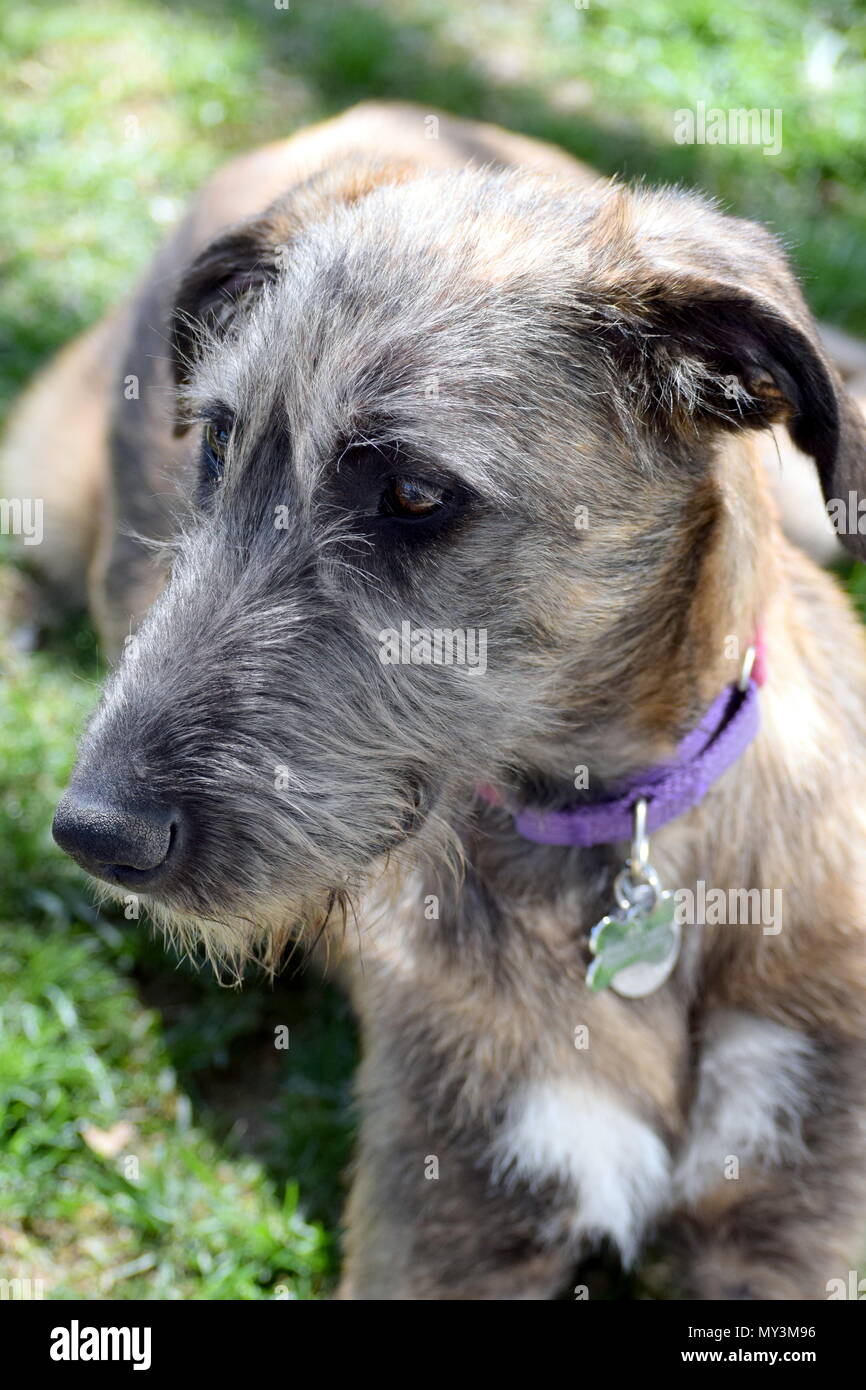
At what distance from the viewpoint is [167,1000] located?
4.38m

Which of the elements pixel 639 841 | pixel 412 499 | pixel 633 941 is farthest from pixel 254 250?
pixel 633 941

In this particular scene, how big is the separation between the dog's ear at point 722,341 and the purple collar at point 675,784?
1.40ft

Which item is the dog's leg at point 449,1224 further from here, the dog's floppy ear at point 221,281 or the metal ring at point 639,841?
the dog's floppy ear at point 221,281

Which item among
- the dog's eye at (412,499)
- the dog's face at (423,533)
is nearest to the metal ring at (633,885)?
the dog's face at (423,533)

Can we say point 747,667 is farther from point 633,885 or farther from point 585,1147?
point 585,1147

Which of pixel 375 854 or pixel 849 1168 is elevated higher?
pixel 375 854

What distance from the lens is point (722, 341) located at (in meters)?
2.62

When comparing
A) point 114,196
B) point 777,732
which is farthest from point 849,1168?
point 114,196

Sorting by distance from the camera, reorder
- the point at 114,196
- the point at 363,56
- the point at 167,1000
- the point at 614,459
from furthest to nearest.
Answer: the point at 363,56 → the point at 114,196 → the point at 167,1000 → the point at 614,459

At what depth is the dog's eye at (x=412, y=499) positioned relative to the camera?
2568mm

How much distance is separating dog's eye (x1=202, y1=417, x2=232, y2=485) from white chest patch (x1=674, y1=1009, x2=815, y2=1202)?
1.63 m

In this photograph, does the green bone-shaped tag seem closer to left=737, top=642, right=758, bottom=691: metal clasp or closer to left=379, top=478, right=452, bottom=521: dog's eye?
left=737, top=642, right=758, bottom=691: metal clasp
